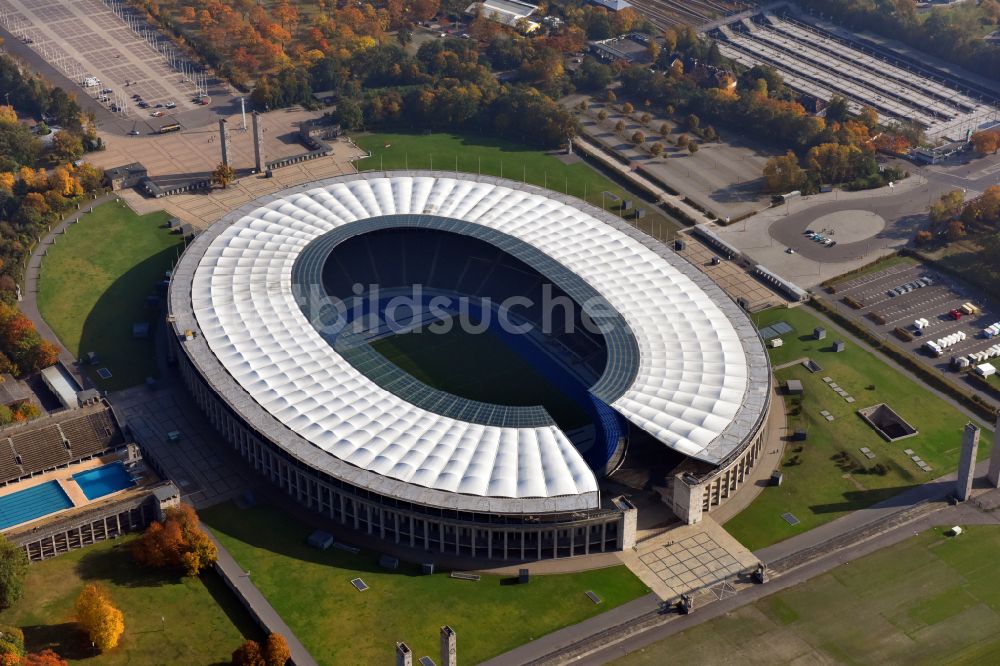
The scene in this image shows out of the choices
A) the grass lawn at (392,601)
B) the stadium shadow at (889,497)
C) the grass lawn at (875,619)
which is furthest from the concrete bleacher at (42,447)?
the stadium shadow at (889,497)

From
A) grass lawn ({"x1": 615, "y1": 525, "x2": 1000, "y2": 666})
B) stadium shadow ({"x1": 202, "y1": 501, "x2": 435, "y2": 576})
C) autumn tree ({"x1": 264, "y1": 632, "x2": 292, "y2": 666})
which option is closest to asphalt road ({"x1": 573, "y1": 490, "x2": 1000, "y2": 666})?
grass lawn ({"x1": 615, "y1": 525, "x2": 1000, "y2": 666})

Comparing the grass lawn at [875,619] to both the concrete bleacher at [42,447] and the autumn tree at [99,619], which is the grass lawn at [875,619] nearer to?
the autumn tree at [99,619]

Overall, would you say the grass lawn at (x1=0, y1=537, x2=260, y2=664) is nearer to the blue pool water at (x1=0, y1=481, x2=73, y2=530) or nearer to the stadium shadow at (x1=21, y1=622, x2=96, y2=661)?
the stadium shadow at (x1=21, y1=622, x2=96, y2=661)

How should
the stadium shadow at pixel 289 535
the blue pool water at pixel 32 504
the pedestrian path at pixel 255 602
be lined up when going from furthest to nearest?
the blue pool water at pixel 32 504
the stadium shadow at pixel 289 535
the pedestrian path at pixel 255 602

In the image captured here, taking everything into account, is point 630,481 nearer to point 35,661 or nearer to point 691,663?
point 691,663

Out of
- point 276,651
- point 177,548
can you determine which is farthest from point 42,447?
point 276,651

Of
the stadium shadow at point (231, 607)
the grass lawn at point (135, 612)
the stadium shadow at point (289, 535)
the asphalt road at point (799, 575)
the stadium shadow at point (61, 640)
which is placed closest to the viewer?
the stadium shadow at point (61, 640)
